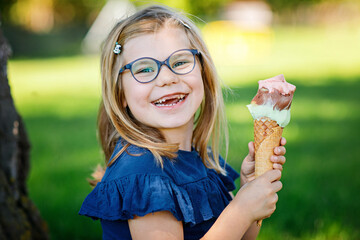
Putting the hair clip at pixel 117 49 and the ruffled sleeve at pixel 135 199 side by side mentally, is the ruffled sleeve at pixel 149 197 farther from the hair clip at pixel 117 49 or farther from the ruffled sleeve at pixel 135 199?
the hair clip at pixel 117 49

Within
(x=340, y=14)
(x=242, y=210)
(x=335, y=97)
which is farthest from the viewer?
(x=340, y=14)

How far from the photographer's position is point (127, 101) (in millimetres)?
2193

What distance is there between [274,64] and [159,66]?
1219 cm

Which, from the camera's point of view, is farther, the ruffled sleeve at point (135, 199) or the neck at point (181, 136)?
the neck at point (181, 136)

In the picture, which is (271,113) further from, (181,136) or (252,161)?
(181,136)

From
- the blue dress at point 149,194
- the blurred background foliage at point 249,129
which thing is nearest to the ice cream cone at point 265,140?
the blue dress at point 149,194

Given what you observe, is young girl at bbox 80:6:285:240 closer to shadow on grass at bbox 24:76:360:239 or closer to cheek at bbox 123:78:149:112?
cheek at bbox 123:78:149:112

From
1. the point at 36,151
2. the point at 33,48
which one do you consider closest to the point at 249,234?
the point at 36,151

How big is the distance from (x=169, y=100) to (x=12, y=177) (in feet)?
3.75

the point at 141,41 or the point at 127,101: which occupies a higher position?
the point at 141,41

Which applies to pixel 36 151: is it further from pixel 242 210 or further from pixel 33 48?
pixel 33 48

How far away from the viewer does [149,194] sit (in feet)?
6.13

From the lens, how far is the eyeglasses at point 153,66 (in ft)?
6.81

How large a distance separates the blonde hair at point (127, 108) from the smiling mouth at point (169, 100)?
14 cm
